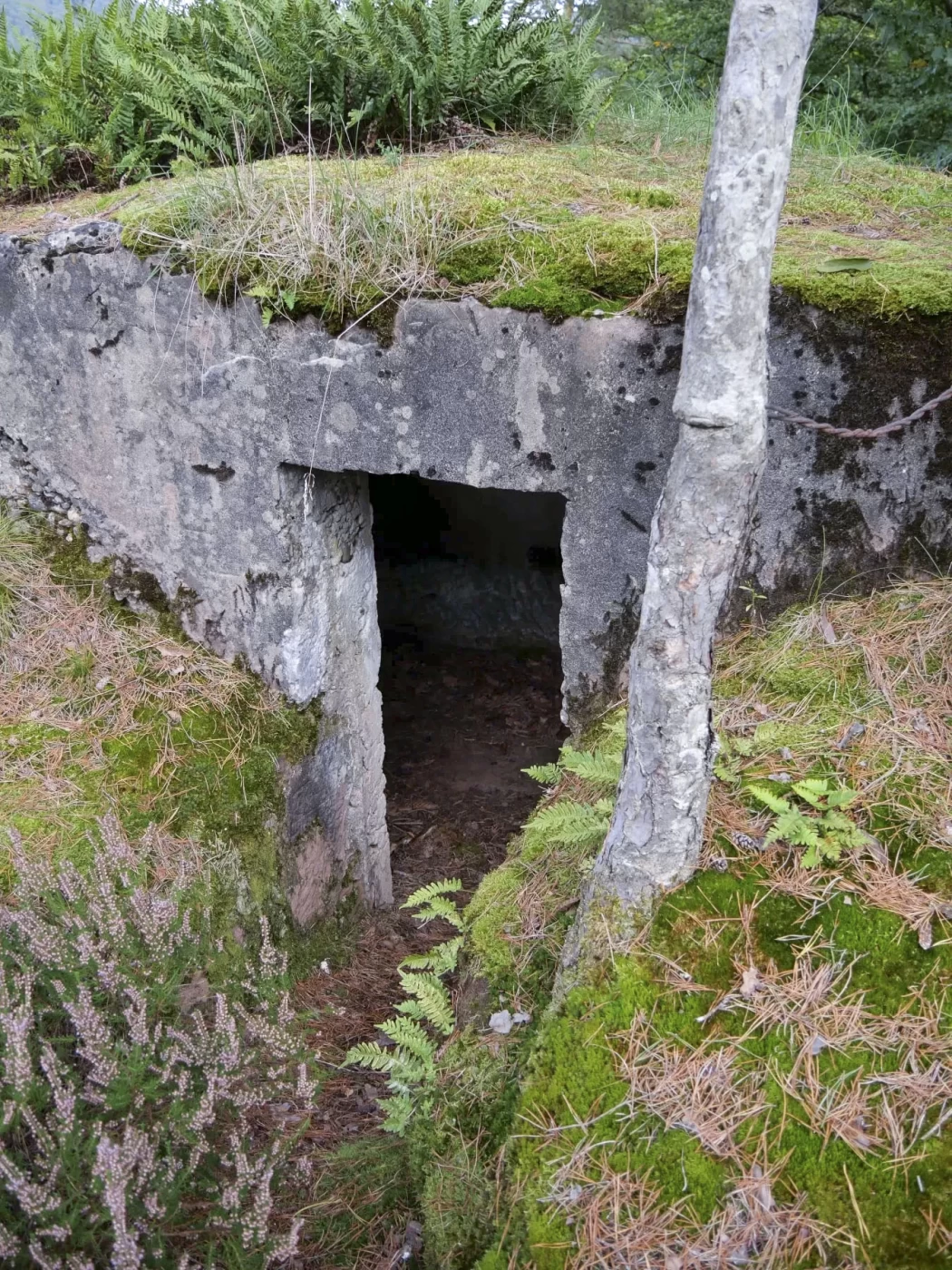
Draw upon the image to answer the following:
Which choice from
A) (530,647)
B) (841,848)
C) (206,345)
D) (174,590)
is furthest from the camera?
(530,647)

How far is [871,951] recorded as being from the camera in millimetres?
2098

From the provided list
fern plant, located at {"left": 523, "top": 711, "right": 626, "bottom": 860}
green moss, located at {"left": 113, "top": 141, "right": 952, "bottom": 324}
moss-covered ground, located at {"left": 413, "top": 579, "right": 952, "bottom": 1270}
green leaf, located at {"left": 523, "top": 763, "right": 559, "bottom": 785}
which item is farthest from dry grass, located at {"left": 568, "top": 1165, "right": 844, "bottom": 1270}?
green moss, located at {"left": 113, "top": 141, "right": 952, "bottom": 324}

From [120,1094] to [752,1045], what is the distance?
1.51 m

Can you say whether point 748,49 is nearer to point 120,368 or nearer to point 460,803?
point 120,368

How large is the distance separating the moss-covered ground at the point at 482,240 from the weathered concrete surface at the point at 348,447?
0.31 feet

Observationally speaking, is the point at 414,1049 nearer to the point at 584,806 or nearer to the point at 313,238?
the point at 584,806

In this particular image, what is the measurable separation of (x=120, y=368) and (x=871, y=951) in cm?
339

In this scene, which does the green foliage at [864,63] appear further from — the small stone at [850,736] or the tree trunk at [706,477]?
the small stone at [850,736]

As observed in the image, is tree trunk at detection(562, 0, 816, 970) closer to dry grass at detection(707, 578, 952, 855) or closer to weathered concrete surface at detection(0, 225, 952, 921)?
dry grass at detection(707, 578, 952, 855)

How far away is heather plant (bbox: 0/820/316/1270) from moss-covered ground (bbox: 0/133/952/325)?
2120 mm

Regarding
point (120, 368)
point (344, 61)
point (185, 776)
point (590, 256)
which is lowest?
point (185, 776)

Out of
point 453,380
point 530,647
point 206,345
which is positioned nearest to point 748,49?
point 453,380

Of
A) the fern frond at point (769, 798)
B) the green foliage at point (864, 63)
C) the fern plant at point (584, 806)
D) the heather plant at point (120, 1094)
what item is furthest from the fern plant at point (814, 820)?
the green foliage at point (864, 63)

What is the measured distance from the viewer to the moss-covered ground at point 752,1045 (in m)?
1.83
